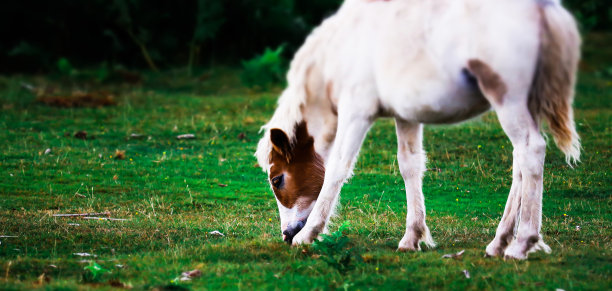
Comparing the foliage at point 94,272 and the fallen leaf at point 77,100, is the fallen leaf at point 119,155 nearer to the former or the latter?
the fallen leaf at point 77,100

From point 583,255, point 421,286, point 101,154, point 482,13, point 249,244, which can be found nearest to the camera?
point 421,286

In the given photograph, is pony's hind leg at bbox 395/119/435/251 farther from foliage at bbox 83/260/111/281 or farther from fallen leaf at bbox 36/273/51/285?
fallen leaf at bbox 36/273/51/285

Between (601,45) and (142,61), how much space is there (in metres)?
15.1

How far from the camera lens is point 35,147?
12219mm

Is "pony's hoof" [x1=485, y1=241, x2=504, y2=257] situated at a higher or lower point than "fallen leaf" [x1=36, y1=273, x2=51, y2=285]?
higher

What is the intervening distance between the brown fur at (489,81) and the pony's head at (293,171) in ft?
6.33

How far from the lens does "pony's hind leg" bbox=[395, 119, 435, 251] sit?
689cm

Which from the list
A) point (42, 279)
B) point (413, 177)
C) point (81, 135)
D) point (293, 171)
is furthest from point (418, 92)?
point (81, 135)

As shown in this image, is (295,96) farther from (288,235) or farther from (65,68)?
(65,68)

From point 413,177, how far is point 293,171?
112cm

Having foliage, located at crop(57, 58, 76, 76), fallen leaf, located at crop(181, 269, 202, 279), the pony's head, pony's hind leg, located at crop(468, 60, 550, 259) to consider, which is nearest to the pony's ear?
the pony's head

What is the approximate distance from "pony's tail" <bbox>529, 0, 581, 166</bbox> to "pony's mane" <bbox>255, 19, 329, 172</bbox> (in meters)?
2.10

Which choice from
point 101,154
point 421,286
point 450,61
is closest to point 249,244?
point 421,286

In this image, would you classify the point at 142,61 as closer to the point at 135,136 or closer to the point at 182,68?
the point at 182,68
